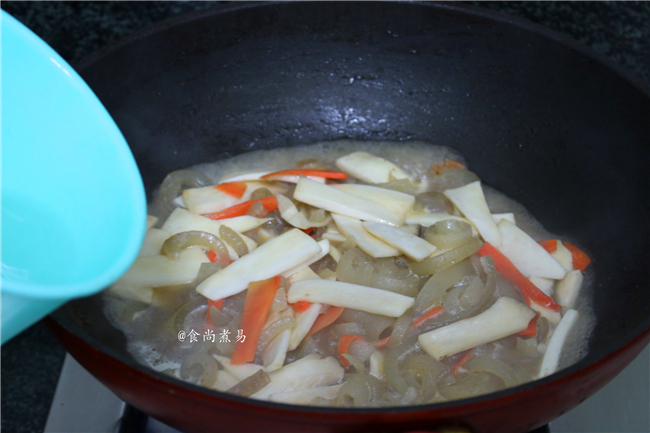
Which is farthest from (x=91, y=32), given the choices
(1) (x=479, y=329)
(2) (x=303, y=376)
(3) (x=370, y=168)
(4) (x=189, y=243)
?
(1) (x=479, y=329)

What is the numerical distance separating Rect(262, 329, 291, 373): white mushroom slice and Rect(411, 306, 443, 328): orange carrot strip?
20cm

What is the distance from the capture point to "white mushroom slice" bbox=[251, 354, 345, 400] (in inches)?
31.9

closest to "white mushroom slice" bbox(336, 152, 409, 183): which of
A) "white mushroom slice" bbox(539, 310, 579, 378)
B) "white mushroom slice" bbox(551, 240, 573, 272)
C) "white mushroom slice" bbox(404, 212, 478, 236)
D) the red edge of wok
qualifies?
"white mushroom slice" bbox(404, 212, 478, 236)

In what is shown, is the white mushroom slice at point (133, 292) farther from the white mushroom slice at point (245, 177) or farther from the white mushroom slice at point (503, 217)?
the white mushroom slice at point (503, 217)

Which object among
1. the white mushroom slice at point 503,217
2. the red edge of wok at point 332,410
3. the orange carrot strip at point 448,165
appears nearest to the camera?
the red edge of wok at point 332,410

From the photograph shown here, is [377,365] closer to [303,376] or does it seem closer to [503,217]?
[303,376]

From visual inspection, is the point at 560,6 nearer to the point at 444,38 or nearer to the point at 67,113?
the point at 444,38

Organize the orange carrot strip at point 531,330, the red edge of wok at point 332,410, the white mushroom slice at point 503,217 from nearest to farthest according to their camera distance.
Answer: the red edge of wok at point 332,410 < the orange carrot strip at point 531,330 < the white mushroom slice at point 503,217

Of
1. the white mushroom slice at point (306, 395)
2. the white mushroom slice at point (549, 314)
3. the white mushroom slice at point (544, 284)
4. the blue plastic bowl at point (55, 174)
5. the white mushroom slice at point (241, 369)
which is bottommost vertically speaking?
the white mushroom slice at point (241, 369)

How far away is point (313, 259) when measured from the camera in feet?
3.17

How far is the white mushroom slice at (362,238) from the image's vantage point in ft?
3.20

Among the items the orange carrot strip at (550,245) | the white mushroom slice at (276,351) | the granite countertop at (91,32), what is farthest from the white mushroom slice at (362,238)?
the granite countertop at (91,32)

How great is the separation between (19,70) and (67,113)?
0.24 feet

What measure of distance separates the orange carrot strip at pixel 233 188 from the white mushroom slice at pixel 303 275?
0.26m
